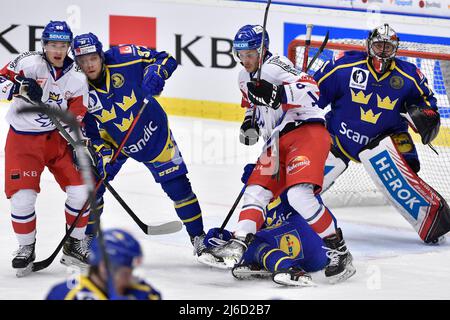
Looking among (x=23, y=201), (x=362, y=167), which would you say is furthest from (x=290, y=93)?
(x=362, y=167)

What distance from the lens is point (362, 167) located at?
6750 mm

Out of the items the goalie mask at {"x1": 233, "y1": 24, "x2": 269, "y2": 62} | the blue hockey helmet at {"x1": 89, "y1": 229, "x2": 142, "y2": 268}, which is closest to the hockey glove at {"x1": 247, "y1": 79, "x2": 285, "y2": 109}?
the goalie mask at {"x1": 233, "y1": 24, "x2": 269, "y2": 62}

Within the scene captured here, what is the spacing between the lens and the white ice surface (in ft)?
14.3

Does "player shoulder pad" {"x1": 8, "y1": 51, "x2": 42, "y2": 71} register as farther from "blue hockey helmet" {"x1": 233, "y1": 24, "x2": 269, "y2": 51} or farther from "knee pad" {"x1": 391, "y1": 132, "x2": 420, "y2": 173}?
"knee pad" {"x1": 391, "y1": 132, "x2": 420, "y2": 173}

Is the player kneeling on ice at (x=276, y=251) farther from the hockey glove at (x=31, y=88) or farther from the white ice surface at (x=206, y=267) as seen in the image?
the hockey glove at (x=31, y=88)

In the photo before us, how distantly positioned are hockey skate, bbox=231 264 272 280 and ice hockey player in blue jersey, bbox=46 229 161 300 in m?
1.85

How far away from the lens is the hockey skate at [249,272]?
4547 mm

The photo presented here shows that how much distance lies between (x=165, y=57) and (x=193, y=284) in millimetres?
1097

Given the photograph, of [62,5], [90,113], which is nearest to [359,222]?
[90,113]

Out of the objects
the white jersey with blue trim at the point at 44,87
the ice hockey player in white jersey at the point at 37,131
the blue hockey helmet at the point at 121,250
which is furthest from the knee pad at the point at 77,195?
the blue hockey helmet at the point at 121,250

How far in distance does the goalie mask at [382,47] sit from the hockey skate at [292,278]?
1.43 metres

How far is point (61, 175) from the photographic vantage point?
15.4 feet
